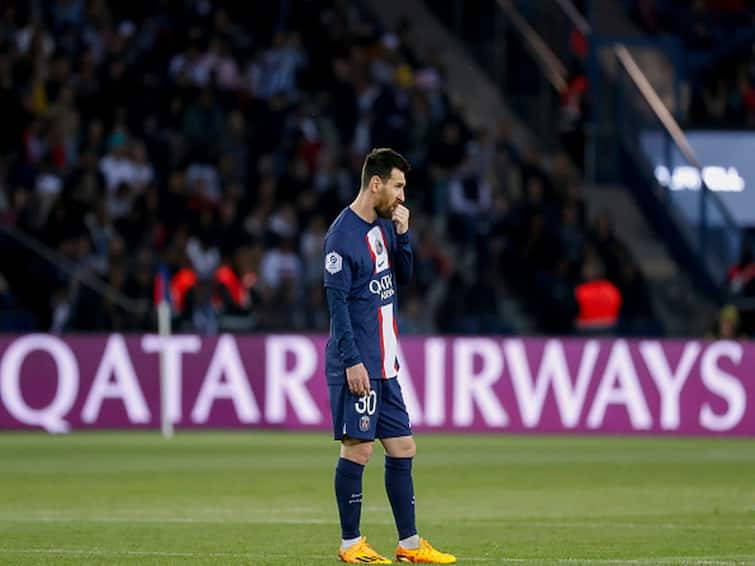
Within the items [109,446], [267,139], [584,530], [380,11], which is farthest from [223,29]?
[584,530]

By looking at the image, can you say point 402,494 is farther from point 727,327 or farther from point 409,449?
point 727,327

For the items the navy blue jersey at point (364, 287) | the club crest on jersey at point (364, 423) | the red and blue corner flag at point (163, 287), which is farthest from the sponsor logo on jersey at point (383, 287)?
the red and blue corner flag at point (163, 287)

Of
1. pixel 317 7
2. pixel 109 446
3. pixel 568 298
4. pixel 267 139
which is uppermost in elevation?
pixel 317 7

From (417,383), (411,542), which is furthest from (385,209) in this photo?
(417,383)

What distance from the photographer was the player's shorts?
10.8m

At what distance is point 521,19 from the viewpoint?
32.6 m

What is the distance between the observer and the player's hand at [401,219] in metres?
11.1

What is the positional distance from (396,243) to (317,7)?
20522mm

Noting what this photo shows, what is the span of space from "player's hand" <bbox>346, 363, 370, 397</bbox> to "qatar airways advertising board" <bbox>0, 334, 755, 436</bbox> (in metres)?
13.1

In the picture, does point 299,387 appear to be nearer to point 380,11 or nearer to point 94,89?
point 94,89

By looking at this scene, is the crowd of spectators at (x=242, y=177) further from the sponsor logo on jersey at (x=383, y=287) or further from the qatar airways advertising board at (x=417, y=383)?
the sponsor logo on jersey at (x=383, y=287)

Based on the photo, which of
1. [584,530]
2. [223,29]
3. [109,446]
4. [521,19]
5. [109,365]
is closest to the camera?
[584,530]

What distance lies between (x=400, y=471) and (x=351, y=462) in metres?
0.28

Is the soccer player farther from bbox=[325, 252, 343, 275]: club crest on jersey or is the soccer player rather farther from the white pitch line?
the white pitch line
